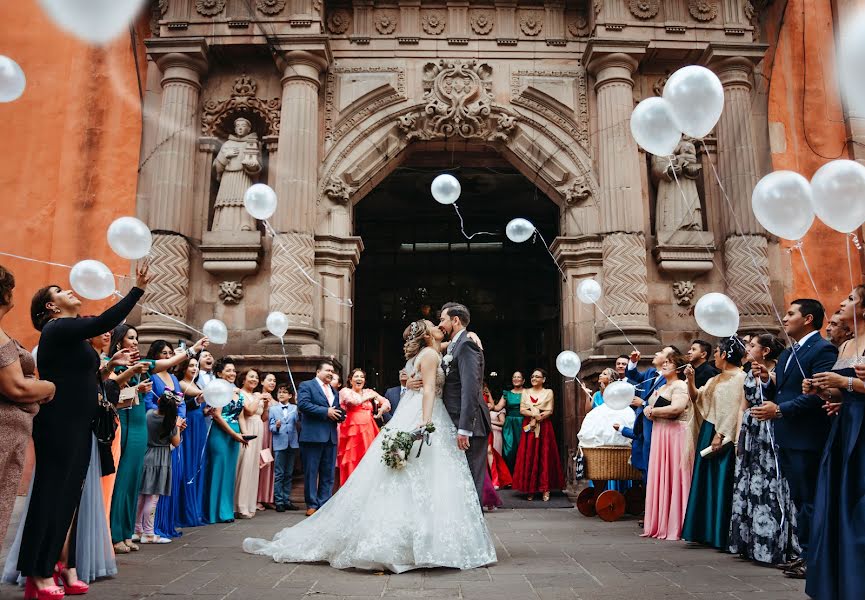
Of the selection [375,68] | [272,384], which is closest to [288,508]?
[272,384]

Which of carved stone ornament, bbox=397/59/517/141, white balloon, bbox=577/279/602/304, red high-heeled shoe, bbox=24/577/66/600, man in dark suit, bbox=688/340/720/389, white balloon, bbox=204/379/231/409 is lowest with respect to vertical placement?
red high-heeled shoe, bbox=24/577/66/600

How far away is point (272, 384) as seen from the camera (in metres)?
9.70

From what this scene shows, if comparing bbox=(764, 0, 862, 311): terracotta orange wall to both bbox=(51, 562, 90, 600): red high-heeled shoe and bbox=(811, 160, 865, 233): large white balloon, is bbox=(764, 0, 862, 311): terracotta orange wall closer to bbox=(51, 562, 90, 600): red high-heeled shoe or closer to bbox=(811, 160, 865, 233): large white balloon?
bbox=(811, 160, 865, 233): large white balloon

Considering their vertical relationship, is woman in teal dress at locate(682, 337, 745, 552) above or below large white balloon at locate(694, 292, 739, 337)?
below

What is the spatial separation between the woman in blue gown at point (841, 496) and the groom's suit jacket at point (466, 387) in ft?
7.25

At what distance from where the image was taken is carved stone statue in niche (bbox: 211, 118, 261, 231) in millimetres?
11586

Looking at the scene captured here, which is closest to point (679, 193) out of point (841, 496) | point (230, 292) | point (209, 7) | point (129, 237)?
point (230, 292)

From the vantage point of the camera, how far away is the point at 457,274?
18828 millimetres

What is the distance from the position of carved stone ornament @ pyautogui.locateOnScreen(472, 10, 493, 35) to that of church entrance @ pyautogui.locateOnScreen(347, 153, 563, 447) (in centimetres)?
552

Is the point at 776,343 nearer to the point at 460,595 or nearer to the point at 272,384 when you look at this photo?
the point at 460,595

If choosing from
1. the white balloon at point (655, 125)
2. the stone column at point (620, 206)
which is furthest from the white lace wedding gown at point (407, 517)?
the stone column at point (620, 206)

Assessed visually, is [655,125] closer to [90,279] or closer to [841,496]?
[841,496]

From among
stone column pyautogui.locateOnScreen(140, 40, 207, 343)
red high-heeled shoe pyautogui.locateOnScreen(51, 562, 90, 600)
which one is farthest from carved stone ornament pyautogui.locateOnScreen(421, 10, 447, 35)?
red high-heeled shoe pyautogui.locateOnScreen(51, 562, 90, 600)

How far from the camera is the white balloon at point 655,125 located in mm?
6016
